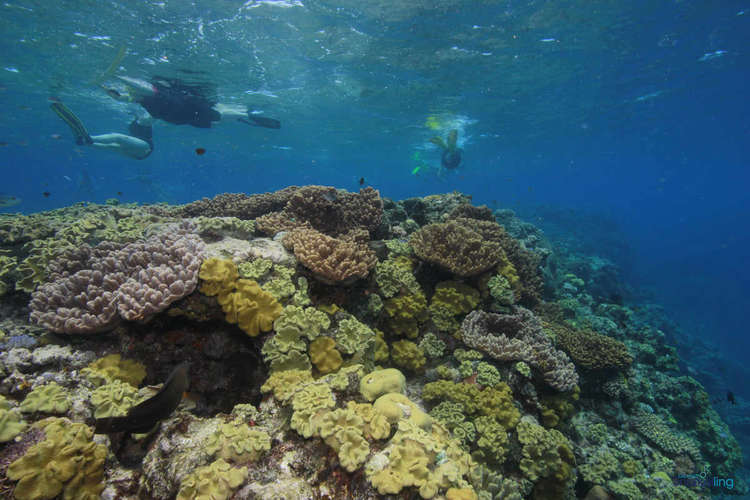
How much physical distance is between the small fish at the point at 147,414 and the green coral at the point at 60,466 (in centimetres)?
15

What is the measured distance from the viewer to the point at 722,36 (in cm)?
1658

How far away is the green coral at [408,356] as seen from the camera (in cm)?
536

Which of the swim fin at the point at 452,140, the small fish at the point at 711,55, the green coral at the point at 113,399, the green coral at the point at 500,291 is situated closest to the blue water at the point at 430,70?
the small fish at the point at 711,55

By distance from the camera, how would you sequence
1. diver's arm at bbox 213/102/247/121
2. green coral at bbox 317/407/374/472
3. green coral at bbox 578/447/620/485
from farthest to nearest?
diver's arm at bbox 213/102/247/121 → green coral at bbox 578/447/620/485 → green coral at bbox 317/407/374/472

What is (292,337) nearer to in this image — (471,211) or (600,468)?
(600,468)

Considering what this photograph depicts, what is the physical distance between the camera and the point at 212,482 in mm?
2285

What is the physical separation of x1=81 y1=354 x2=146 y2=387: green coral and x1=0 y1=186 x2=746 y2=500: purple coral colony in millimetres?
21

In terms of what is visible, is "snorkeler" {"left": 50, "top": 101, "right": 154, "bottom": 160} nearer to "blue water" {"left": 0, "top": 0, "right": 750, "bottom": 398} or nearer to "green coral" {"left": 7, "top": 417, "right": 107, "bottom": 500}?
"blue water" {"left": 0, "top": 0, "right": 750, "bottom": 398}

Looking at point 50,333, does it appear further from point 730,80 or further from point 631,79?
point 730,80

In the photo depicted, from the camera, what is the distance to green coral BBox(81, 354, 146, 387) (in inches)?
126

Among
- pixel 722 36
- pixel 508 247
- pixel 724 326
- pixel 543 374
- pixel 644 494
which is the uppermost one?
pixel 722 36

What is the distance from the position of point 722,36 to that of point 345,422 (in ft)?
91.8

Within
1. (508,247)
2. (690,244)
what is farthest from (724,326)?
(690,244)

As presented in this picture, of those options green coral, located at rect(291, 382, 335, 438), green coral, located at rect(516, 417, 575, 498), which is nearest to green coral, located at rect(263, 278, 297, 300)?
green coral, located at rect(291, 382, 335, 438)
